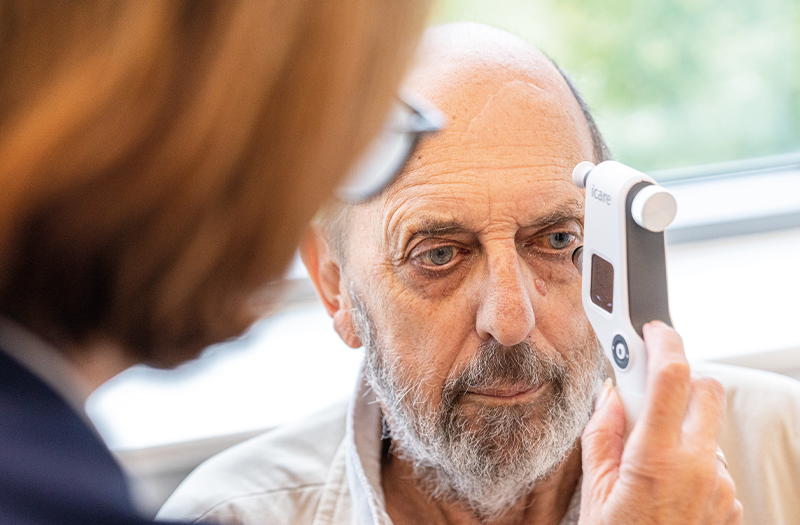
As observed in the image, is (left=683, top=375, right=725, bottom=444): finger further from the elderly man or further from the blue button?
the elderly man

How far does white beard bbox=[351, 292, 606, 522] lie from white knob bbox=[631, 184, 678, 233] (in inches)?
16.2

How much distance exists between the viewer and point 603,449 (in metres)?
0.94

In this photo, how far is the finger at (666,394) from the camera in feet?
2.62

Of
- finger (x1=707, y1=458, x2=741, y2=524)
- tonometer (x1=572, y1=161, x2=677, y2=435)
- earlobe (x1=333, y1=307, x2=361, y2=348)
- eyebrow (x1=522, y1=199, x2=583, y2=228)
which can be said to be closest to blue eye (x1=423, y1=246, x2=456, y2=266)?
eyebrow (x1=522, y1=199, x2=583, y2=228)

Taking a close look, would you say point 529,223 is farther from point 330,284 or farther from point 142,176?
point 142,176

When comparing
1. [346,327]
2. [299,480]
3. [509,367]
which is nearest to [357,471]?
[299,480]

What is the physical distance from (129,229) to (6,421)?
0.59 feet

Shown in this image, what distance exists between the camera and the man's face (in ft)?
3.99

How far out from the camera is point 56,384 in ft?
2.00

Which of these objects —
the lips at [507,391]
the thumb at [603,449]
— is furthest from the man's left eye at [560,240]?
the thumb at [603,449]

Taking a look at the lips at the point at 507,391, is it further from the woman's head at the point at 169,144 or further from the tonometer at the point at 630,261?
the woman's head at the point at 169,144

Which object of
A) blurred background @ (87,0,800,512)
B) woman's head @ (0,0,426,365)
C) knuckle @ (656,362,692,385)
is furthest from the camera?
blurred background @ (87,0,800,512)

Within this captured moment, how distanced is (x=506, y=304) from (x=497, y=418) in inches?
8.4

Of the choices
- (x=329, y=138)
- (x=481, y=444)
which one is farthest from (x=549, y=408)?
(x=329, y=138)
